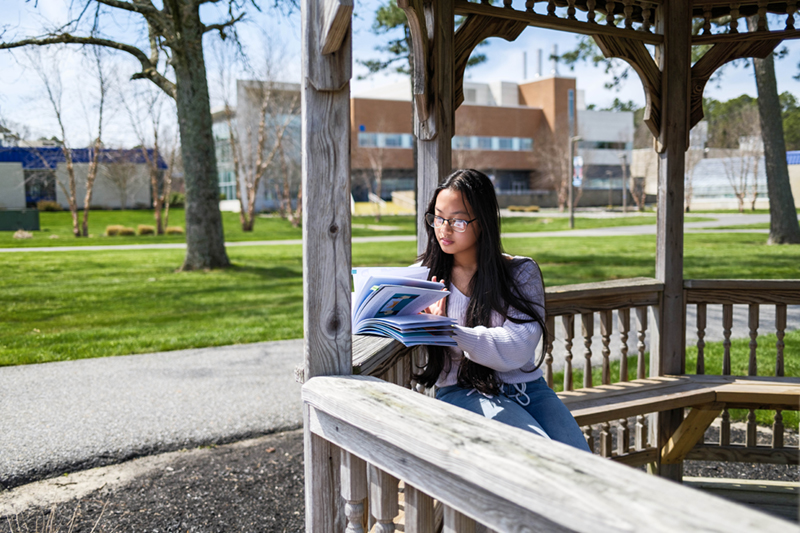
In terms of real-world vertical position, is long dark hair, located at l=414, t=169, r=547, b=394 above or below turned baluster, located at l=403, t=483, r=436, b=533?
above

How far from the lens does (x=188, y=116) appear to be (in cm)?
1409

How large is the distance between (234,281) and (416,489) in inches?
488

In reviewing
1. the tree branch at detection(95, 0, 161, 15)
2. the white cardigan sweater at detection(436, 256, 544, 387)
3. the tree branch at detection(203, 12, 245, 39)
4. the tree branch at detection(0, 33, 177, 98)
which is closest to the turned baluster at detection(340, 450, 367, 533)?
the white cardigan sweater at detection(436, 256, 544, 387)

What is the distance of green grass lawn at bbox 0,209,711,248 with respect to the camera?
44.1 ft

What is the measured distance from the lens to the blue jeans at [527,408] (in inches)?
95.8

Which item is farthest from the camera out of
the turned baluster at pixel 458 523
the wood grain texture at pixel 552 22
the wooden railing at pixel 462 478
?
the wood grain texture at pixel 552 22

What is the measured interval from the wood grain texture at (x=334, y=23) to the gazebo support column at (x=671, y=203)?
330cm

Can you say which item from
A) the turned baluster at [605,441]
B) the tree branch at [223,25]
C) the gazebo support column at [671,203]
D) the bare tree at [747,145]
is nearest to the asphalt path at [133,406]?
the turned baluster at [605,441]

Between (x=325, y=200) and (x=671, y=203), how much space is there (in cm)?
341

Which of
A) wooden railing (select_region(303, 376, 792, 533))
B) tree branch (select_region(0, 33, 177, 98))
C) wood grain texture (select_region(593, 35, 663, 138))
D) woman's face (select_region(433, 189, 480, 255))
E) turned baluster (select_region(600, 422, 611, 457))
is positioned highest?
tree branch (select_region(0, 33, 177, 98))

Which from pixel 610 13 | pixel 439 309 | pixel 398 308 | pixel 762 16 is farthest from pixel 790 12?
pixel 398 308

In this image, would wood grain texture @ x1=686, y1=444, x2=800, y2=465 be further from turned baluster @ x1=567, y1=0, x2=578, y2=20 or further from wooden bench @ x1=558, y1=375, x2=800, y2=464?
turned baluster @ x1=567, y1=0, x2=578, y2=20

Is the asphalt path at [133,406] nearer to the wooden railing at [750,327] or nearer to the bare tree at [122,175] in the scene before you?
the wooden railing at [750,327]

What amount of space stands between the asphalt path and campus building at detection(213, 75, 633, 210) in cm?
3169
